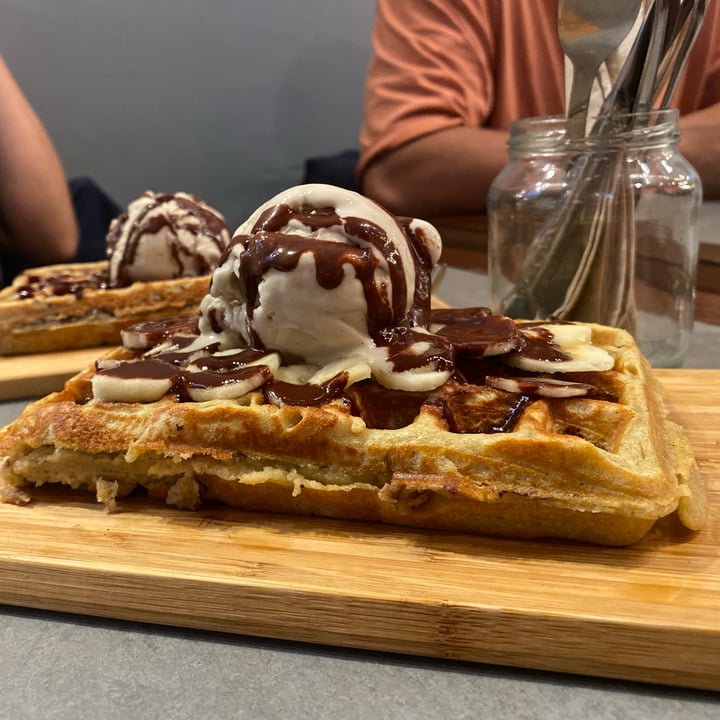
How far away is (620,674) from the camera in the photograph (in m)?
0.85

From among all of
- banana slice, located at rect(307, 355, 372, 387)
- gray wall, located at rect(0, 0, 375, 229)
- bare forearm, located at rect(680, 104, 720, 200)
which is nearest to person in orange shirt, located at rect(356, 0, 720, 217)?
bare forearm, located at rect(680, 104, 720, 200)

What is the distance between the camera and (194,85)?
5.44 m

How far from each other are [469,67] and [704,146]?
1341mm

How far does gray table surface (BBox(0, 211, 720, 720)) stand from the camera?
2.72 feet

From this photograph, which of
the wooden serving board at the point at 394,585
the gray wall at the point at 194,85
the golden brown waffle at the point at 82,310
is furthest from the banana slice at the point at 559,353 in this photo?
the gray wall at the point at 194,85

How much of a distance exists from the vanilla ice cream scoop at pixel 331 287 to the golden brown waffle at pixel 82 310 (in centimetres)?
116

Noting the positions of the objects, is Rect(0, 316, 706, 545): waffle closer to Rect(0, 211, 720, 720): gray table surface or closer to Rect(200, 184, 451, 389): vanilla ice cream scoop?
Rect(200, 184, 451, 389): vanilla ice cream scoop

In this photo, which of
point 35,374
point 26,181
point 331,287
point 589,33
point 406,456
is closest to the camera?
point 406,456

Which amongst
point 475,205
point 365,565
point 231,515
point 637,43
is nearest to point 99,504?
point 231,515

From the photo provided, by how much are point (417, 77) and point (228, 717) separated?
3.51 meters

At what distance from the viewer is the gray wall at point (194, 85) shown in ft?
16.6

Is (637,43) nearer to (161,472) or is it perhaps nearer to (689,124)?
(161,472)

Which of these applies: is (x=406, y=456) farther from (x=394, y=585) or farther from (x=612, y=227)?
(x=612, y=227)

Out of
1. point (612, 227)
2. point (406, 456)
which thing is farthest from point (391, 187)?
point (406, 456)
